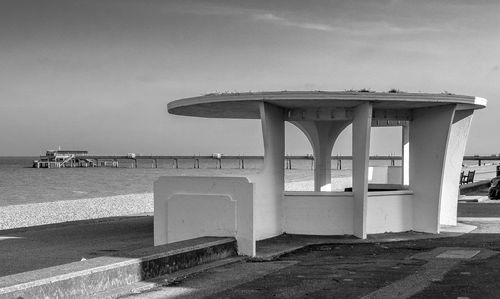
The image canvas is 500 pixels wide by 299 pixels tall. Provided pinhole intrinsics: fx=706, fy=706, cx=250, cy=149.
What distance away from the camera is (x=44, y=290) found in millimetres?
7602

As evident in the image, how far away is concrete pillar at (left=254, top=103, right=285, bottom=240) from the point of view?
14430 mm

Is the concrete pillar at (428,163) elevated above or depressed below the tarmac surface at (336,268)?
above

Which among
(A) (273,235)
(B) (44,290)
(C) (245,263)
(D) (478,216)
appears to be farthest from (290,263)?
(D) (478,216)

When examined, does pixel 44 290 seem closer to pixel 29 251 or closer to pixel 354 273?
pixel 354 273

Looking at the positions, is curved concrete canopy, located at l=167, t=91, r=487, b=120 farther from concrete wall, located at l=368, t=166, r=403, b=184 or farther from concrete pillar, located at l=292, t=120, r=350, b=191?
concrete wall, located at l=368, t=166, r=403, b=184

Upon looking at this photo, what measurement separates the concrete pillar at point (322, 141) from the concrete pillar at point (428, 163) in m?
3.77

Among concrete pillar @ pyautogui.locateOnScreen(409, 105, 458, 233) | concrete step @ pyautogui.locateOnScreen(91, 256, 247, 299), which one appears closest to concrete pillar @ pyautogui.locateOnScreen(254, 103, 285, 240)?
concrete step @ pyautogui.locateOnScreen(91, 256, 247, 299)

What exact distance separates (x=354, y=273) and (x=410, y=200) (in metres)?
6.74

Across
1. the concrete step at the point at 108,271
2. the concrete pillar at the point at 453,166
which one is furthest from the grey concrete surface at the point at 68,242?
the concrete pillar at the point at 453,166

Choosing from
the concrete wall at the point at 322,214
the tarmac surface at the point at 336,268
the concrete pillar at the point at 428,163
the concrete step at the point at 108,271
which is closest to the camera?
the concrete step at the point at 108,271

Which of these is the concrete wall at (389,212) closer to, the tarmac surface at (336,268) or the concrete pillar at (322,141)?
Answer: the tarmac surface at (336,268)

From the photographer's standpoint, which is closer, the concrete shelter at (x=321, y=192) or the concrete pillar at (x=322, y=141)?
the concrete shelter at (x=321, y=192)

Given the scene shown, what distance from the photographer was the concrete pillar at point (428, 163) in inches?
628

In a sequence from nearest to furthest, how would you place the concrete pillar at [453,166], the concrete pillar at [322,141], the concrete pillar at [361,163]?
1. the concrete pillar at [361,163]
2. the concrete pillar at [453,166]
3. the concrete pillar at [322,141]
